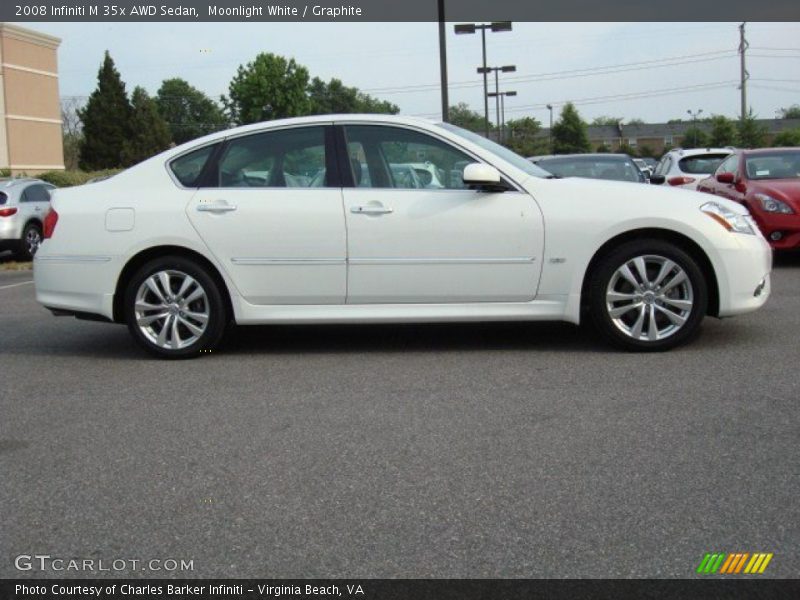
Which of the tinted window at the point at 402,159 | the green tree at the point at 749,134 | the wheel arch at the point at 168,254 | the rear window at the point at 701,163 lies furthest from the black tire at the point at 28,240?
the green tree at the point at 749,134

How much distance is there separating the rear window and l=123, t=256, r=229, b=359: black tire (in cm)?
1269

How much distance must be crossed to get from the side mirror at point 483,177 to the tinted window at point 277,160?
1.00 meters

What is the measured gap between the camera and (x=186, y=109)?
345 ft

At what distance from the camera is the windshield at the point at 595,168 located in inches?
482

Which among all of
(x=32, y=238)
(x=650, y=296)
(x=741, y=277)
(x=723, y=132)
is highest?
(x=723, y=132)

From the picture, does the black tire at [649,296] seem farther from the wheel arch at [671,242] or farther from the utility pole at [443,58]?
the utility pole at [443,58]

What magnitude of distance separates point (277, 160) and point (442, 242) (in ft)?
4.26

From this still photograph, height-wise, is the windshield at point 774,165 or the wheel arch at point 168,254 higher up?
the windshield at point 774,165

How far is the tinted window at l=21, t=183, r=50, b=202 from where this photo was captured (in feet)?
57.8

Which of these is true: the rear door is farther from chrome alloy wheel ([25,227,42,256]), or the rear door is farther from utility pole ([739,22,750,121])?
utility pole ([739,22,750,121])

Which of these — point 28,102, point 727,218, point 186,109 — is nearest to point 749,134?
point 28,102

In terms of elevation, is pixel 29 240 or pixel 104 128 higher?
pixel 104 128

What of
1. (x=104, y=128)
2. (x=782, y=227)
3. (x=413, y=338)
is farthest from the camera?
(x=104, y=128)

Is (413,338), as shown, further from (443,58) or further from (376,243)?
(443,58)
